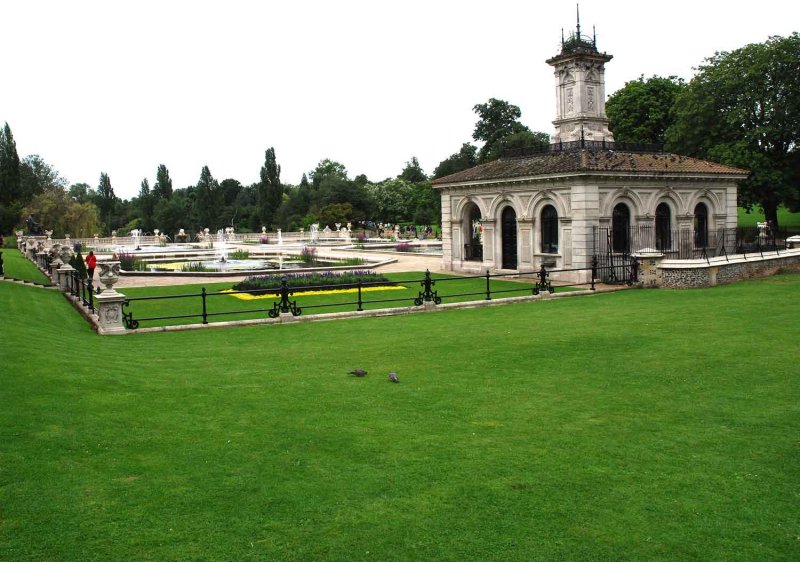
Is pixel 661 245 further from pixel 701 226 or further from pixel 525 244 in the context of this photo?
pixel 525 244

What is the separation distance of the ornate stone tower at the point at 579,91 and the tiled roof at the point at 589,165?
2270 millimetres

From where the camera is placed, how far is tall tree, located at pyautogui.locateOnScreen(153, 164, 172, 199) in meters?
99.1

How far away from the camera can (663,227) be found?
32.9 m

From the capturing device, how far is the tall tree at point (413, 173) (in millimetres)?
121438

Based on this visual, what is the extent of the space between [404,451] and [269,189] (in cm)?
8703

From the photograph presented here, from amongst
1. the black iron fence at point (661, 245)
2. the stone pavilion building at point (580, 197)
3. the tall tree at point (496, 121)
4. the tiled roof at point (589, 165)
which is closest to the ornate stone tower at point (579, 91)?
the stone pavilion building at point (580, 197)

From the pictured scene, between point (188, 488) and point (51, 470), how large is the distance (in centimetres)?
138

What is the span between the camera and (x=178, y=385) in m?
11.0

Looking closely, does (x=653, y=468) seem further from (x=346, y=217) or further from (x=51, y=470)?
(x=346, y=217)

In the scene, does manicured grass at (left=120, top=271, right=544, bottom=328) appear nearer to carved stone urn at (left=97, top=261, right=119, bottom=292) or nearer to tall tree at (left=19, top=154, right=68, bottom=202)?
carved stone urn at (left=97, top=261, right=119, bottom=292)

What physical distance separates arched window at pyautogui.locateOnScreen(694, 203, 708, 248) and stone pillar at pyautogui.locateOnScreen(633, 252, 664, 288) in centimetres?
893

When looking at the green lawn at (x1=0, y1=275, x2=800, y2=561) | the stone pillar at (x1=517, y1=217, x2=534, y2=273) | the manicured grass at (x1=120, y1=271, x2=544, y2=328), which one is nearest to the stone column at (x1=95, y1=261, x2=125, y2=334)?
the manicured grass at (x1=120, y1=271, x2=544, y2=328)

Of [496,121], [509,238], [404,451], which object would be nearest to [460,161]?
[496,121]

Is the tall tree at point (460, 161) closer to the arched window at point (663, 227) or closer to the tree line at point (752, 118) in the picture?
the tree line at point (752, 118)
